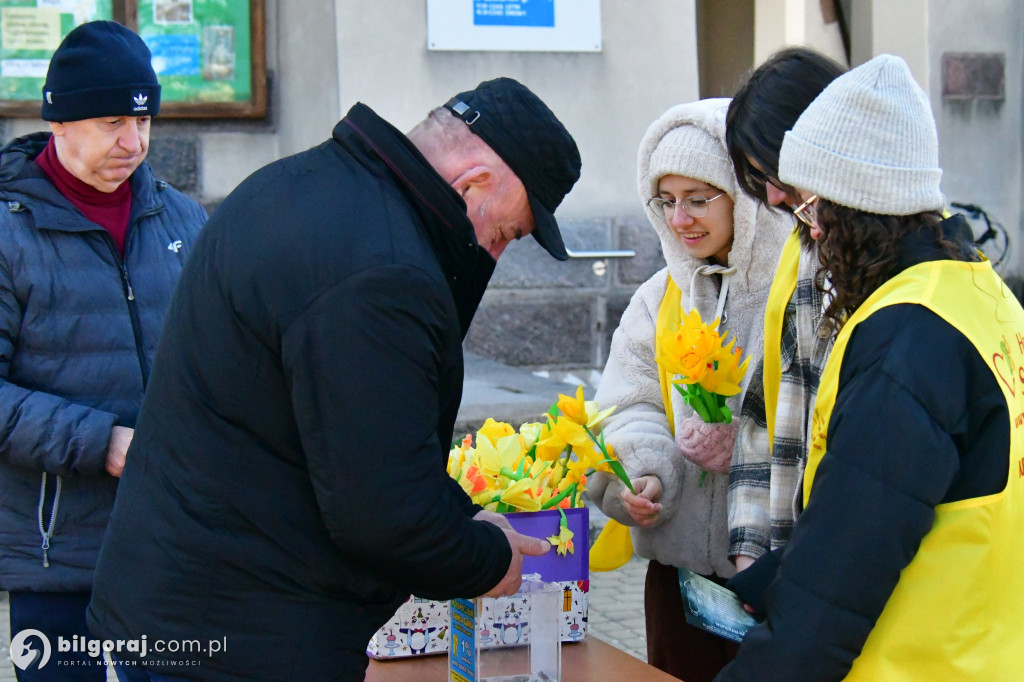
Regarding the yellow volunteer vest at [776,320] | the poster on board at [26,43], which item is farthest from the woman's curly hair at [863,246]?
the poster on board at [26,43]

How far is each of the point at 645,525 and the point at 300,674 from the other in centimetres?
98

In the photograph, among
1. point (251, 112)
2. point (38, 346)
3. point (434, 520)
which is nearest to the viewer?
point (434, 520)

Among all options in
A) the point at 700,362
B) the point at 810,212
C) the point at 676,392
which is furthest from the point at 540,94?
the point at 810,212

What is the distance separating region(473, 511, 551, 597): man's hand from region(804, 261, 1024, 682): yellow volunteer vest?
0.52m

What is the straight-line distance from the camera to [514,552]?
178cm

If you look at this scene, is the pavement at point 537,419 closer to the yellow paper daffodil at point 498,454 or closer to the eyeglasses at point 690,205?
the eyeglasses at point 690,205

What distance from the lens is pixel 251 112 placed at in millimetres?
5098

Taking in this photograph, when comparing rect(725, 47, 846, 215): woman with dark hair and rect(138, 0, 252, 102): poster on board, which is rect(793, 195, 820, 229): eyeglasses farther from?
rect(138, 0, 252, 102): poster on board

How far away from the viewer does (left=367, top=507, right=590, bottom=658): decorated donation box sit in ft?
6.29

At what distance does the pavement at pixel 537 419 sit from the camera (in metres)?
4.07

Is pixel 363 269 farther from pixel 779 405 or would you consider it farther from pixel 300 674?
pixel 779 405

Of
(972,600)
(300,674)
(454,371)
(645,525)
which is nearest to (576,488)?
(645,525)

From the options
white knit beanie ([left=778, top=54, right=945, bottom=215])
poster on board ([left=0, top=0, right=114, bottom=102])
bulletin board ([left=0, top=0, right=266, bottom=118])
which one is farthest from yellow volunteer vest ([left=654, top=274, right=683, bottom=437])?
poster on board ([left=0, top=0, right=114, bottom=102])

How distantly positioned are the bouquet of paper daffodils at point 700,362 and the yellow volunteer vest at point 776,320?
132mm
